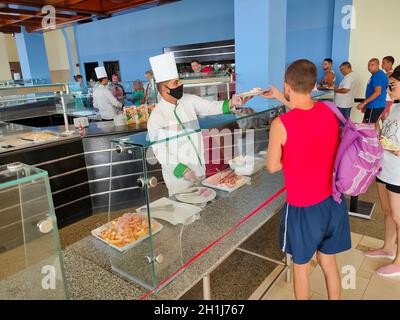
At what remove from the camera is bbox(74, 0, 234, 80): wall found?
7145 millimetres

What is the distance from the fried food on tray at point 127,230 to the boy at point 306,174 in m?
0.66

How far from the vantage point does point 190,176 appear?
1.56 metres

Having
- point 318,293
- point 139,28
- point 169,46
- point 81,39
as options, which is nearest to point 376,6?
point 169,46

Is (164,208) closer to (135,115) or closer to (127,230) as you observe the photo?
(127,230)

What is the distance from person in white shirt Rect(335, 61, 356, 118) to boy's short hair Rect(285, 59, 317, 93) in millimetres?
4054

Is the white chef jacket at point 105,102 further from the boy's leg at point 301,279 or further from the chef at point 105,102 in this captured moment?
the boy's leg at point 301,279

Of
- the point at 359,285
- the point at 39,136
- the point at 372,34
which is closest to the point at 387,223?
the point at 359,285

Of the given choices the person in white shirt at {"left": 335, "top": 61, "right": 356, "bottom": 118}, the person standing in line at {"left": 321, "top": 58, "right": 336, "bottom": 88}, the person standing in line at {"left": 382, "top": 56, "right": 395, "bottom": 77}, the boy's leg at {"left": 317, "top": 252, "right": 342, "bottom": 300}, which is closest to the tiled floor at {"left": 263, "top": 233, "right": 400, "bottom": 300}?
the boy's leg at {"left": 317, "top": 252, "right": 342, "bottom": 300}

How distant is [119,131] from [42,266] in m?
2.63

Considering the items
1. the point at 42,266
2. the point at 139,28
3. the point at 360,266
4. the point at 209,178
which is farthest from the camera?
the point at 139,28

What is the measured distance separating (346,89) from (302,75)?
429 centimetres

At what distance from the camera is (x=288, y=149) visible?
4.61ft

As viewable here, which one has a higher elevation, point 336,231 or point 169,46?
point 169,46

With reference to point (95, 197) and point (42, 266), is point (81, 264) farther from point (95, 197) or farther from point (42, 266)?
point (95, 197)
